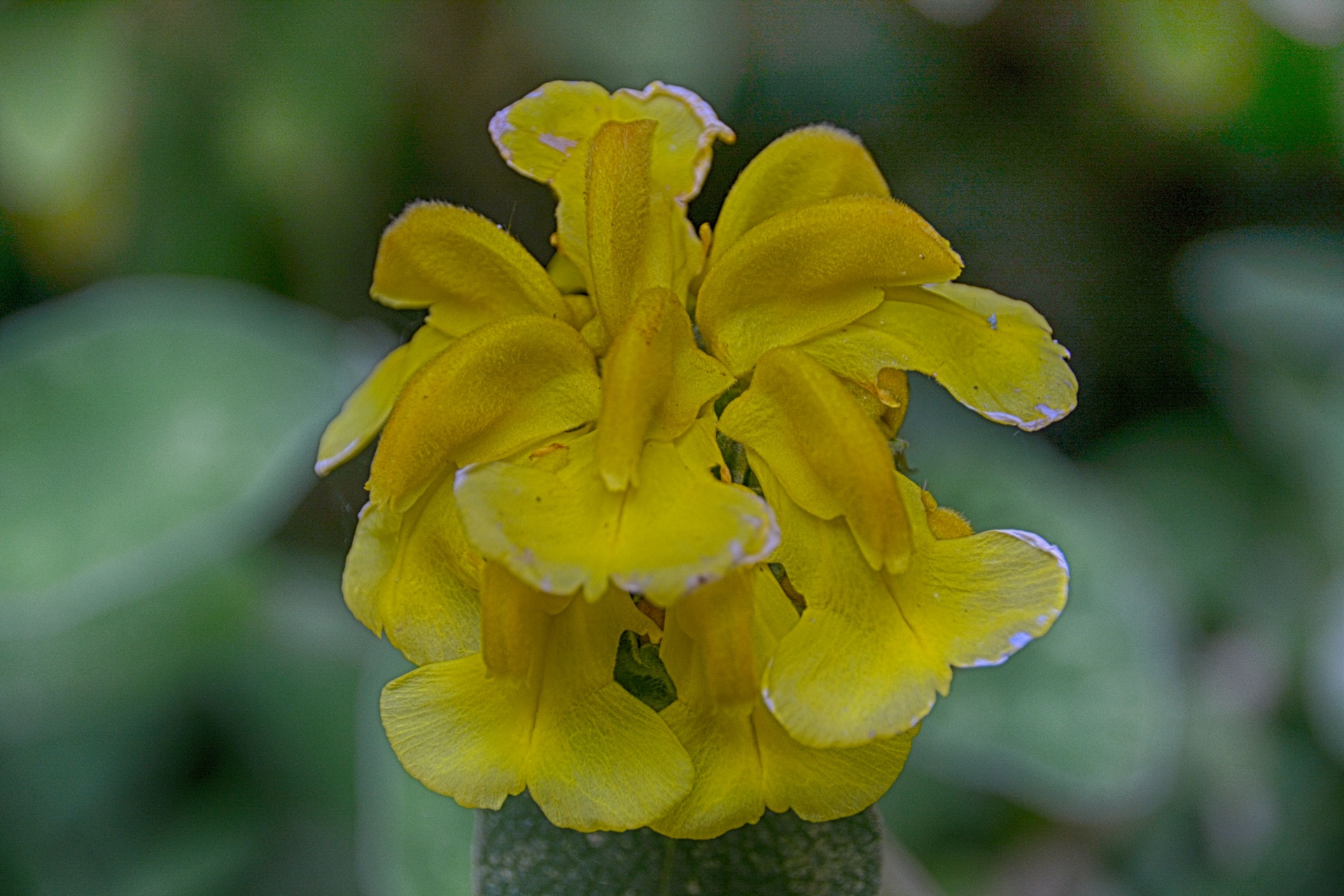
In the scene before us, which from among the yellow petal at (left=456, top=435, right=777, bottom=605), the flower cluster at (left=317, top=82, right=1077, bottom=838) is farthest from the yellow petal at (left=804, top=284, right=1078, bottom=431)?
the yellow petal at (left=456, top=435, right=777, bottom=605)

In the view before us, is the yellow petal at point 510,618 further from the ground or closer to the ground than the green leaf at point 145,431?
further from the ground

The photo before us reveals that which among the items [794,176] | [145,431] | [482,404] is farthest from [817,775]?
[145,431]

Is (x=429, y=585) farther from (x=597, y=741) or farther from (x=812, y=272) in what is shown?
(x=812, y=272)

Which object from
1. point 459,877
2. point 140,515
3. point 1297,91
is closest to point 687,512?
point 459,877

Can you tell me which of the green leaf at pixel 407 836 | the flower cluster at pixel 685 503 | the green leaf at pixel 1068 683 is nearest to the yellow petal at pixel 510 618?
the flower cluster at pixel 685 503

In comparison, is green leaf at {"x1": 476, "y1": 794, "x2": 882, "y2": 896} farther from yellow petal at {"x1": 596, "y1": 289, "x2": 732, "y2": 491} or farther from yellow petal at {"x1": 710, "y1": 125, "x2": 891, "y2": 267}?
yellow petal at {"x1": 710, "y1": 125, "x2": 891, "y2": 267}

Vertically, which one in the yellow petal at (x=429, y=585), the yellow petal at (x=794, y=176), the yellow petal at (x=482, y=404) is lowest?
the yellow petal at (x=429, y=585)

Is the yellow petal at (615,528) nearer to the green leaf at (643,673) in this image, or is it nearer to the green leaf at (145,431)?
the green leaf at (643,673)

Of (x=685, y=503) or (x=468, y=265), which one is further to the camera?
(x=468, y=265)
